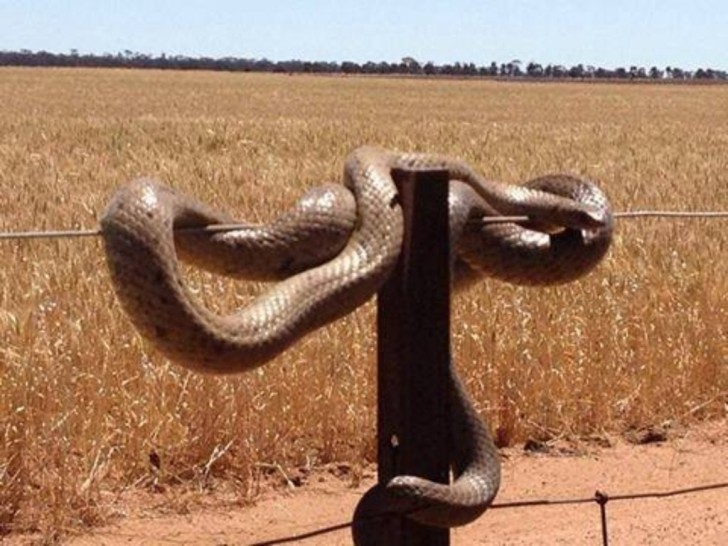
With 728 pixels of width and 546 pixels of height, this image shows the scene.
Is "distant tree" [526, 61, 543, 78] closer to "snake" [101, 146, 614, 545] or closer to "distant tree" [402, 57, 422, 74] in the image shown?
"distant tree" [402, 57, 422, 74]

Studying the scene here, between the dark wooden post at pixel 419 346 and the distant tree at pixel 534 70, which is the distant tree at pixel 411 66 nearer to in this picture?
the distant tree at pixel 534 70

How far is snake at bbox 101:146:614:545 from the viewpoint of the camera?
2.04m

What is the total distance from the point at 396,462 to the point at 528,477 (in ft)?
11.6

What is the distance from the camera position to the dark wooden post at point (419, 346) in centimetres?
228

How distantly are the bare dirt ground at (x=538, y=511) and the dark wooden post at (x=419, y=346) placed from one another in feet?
6.93

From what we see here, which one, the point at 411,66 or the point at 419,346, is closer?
the point at 419,346

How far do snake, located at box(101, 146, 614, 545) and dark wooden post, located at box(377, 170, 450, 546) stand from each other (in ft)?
0.13

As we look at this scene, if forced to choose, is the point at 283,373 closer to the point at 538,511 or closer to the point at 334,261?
the point at 538,511

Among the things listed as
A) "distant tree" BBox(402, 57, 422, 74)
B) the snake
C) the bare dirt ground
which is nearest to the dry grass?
the bare dirt ground

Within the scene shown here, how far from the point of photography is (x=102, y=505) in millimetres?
4848

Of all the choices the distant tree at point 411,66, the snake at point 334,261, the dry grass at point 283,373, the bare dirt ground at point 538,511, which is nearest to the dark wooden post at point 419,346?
the snake at point 334,261

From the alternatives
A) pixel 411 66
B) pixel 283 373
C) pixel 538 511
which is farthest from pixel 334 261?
pixel 411 66

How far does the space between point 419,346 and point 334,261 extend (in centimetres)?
21

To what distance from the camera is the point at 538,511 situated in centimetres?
509
